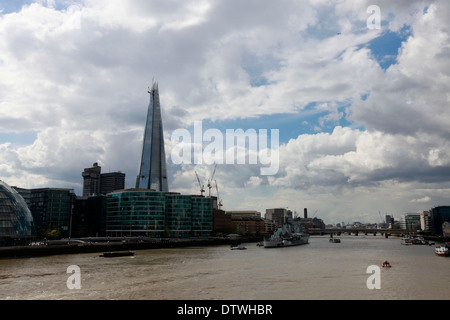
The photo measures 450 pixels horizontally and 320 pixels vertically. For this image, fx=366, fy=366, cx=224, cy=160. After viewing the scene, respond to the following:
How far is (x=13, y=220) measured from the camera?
102125 millimetres

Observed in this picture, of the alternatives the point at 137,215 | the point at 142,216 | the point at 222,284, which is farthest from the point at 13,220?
the point at 142,216

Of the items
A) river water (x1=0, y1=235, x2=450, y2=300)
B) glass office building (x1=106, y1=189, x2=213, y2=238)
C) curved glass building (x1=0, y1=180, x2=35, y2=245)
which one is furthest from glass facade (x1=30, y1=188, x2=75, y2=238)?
river water (x1=0, y1=235, x2=450, y2=300)

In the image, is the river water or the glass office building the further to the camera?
the glass office building

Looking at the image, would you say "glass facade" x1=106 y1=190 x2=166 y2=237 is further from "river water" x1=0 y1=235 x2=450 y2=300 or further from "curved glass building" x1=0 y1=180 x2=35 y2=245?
"river water" x1=0 y1=235 x2=450 y2=300

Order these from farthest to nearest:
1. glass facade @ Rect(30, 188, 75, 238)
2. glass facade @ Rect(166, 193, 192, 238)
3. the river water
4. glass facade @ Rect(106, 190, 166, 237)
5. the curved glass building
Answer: glass facade @ Rect(166, 193, 192, 238), glass facade @ Rect(30, 188, 75, 238), glass facade @ Rect(106, 190, 166, 237), the curved glass building, the river water

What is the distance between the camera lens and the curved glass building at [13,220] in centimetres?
9919

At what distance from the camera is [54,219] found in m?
188

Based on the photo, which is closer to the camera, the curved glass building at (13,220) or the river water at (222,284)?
the river water at (222,284)

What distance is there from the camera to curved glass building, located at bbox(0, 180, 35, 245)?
99.2 m

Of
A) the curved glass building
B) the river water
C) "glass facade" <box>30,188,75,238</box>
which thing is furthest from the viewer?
"glass facade" <box>30,188,75,238</box>

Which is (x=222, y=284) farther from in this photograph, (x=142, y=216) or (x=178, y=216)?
(x=178, y=216)

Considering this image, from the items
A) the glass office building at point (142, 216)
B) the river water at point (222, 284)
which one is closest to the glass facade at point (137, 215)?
the glass office building at point (142, 216)

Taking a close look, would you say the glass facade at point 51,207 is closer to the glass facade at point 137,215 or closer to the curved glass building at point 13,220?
the glass facade at point 137,215
